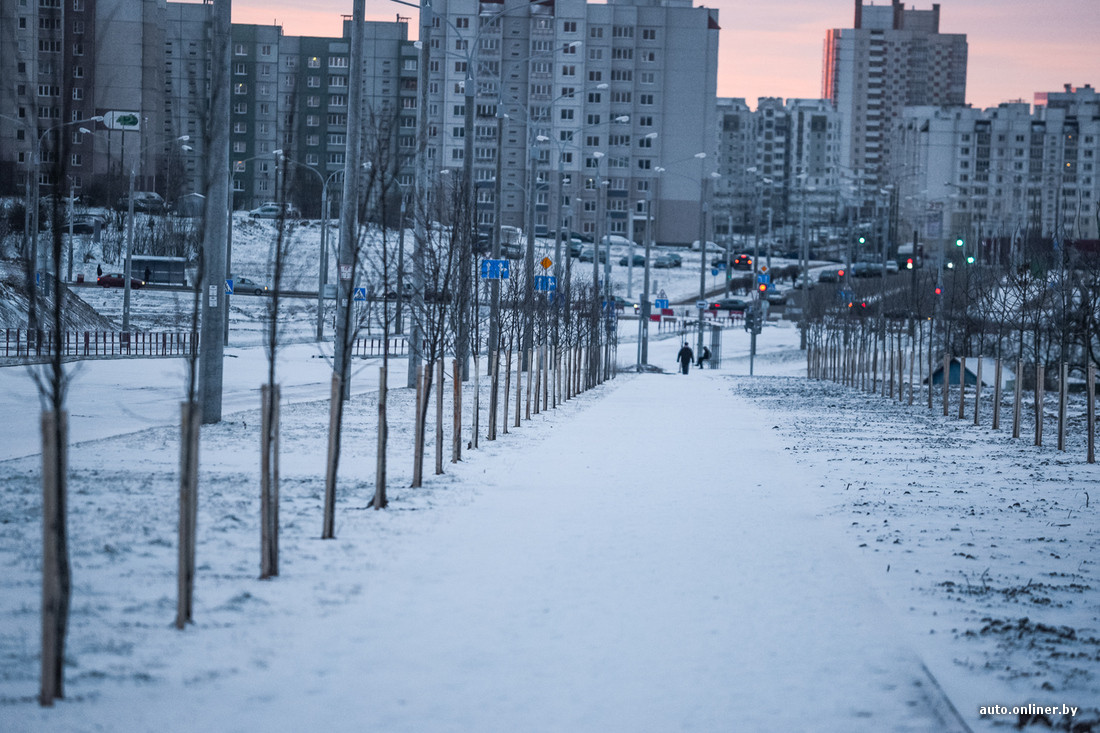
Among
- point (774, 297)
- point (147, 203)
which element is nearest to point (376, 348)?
point (147, 203)

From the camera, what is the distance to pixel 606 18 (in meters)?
141

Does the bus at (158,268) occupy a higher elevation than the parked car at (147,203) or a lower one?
lower

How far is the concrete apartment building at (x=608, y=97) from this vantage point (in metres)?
138

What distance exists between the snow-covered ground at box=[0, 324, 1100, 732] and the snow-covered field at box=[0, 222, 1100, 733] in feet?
0.08

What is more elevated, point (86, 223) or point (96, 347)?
point (86, 223)

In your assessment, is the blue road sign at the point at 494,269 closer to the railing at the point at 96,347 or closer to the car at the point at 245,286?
the railing at the point at 96,347

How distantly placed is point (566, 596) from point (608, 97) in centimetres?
13714

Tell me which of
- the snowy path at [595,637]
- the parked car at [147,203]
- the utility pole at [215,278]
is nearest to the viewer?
the snowy path at [595,637]

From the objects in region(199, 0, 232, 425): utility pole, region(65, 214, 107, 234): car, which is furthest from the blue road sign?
region(65, 214, 107, 234): car

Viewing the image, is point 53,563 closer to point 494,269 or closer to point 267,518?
point 267,518

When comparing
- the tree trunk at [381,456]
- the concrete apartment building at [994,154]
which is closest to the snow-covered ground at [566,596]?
the tree trunk at [381,456]

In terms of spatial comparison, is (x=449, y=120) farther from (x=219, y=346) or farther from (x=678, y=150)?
(x=219, y=346)

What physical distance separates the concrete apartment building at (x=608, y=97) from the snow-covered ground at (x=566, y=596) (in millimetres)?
123848

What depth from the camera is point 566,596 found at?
8.34 meters
